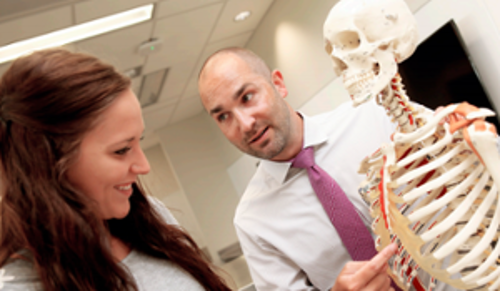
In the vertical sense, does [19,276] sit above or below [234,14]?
below

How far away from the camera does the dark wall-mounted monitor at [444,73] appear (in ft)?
6.61

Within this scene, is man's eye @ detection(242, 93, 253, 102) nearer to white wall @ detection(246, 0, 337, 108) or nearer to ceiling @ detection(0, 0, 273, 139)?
ceiling @ detection(0, 0, 273, 139)

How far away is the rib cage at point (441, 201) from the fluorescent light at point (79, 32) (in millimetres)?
2659

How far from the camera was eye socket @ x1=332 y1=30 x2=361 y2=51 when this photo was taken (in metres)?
1.00

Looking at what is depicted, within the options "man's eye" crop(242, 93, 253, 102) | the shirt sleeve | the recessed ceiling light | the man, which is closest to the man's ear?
the man

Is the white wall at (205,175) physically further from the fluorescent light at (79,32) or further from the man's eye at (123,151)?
the man's eye at (123,151)

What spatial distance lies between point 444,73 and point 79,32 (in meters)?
2.71

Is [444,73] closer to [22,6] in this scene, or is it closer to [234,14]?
[234,14]

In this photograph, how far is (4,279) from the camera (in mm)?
769

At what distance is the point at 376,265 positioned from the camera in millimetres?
940

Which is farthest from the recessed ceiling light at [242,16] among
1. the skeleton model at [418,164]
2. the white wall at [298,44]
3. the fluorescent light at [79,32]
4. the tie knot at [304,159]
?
the skeleton model at [418,164]

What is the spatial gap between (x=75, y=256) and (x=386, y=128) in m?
1.12

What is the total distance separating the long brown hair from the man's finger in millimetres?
584

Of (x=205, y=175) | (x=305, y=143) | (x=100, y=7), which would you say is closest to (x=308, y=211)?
(x=305, y=143)
